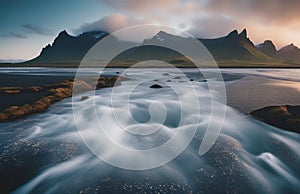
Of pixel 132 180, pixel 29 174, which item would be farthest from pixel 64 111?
pixel 132 180

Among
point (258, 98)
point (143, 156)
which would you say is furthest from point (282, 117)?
point (258, 98)

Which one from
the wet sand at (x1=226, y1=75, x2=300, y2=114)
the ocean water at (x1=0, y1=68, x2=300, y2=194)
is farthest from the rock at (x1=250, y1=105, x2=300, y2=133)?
the wet sand at (x1=226, y1=75, x2=300, y2=114)

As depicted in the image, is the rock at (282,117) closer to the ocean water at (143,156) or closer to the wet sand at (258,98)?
the ocean water at (143,156)

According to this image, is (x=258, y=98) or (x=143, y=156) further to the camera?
(x=258, y=98)

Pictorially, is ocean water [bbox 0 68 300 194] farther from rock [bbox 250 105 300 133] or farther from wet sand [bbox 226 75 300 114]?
wet sand [bbox 226 75 300 114]

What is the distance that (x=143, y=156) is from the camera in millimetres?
9336

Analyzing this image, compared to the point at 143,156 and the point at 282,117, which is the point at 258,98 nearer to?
the point at 282,117

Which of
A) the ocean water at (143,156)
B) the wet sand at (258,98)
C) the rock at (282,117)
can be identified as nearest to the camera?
the ocean water at (143,156)

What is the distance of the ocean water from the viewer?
7.11m

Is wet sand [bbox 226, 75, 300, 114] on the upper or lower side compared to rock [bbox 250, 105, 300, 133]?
lower

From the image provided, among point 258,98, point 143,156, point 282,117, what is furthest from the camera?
point 258,98

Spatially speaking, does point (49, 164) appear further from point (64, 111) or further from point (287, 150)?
point (287, 150)

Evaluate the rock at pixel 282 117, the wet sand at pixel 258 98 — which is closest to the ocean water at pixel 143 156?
the rock at pixel 282 117

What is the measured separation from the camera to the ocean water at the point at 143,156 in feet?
23.3
